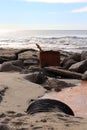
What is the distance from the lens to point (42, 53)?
520 inches

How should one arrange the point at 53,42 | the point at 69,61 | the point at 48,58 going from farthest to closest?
the point at 53,42 < the point at 69,61 < the point at 48,58

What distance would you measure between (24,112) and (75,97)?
2611 millimetres

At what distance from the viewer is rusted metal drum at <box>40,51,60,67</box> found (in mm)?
13227

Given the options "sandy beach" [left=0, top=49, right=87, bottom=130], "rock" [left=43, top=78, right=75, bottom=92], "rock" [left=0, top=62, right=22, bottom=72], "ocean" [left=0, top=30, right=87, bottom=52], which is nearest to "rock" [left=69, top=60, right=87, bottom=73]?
"sandy beach" [left=0, top=49, right=87, bottom=130]

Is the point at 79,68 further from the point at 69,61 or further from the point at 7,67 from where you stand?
the point at 7,67

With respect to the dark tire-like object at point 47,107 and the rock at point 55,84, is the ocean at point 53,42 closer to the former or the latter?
the rock at point 55,84

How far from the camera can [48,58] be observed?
1345cm

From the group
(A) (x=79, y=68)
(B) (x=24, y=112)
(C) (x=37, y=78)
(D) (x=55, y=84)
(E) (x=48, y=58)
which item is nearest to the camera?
(B) (x=24, y=112)

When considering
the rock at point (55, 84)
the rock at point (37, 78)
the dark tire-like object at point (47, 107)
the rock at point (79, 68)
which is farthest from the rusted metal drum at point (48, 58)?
the dark tire-like object at point (47, 107)

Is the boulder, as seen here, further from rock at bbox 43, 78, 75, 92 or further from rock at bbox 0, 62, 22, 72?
rock at bbox 43, 78, 75, 92

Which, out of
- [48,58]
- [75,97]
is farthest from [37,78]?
[48,58]

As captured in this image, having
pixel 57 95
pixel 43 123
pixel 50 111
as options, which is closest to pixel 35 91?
pixel 57 95

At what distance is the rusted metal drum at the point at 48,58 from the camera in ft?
43.4

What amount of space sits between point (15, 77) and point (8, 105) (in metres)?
3.91
